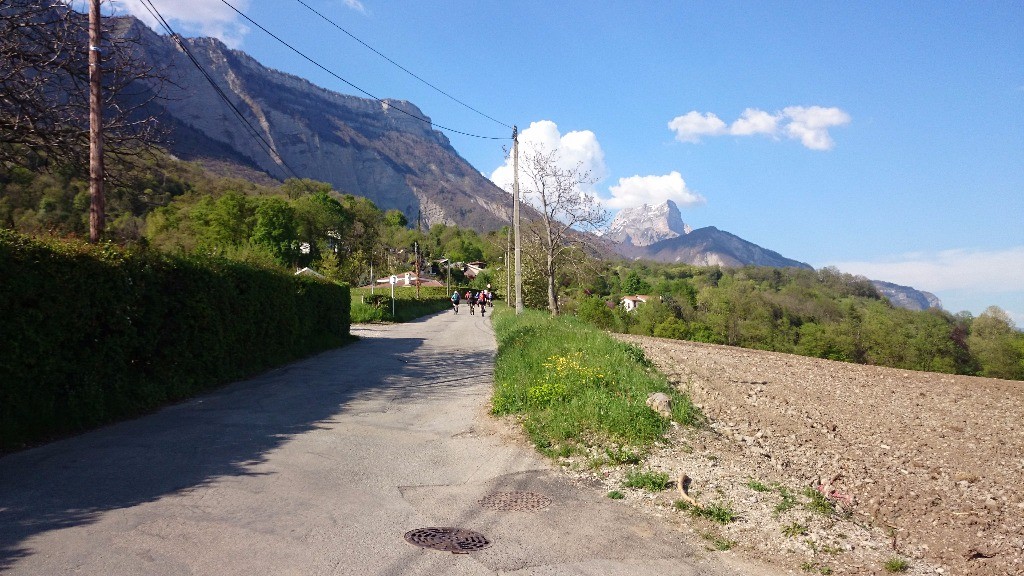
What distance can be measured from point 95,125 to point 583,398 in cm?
956

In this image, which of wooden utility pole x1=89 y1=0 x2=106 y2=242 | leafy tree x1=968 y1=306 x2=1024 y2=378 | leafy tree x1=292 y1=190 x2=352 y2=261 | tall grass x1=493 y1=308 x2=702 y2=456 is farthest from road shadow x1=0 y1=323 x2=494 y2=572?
leafy tree x1=292 y1=190 x2=352 y2=261

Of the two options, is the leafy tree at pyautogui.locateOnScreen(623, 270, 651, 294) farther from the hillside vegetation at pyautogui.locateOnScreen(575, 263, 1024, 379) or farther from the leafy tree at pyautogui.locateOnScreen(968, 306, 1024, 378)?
the leafy tree at pyautogui.locateOnScreen(968, 306, 1024, 378)

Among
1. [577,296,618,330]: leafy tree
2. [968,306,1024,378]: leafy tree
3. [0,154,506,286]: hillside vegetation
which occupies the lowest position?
[968,306,1024,378]: leafy tree

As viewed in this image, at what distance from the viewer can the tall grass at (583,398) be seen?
743cm

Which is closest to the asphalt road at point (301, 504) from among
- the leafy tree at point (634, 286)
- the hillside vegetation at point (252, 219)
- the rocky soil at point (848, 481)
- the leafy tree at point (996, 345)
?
the rocky soil at point (848, 481)

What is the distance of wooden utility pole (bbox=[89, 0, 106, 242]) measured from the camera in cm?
1038

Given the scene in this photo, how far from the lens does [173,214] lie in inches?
2933

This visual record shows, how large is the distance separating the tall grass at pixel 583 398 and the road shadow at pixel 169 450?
87.1 inches

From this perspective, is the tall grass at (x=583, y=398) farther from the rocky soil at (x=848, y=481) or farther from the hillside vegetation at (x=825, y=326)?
the hillside vegetation at (x=825, y=326)

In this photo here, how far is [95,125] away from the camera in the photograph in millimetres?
10586

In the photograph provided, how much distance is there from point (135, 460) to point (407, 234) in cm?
14415

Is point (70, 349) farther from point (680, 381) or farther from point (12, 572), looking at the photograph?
point (680, 381)

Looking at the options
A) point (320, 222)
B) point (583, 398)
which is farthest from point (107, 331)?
point (320, 222)

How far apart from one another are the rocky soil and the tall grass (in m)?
0.42
